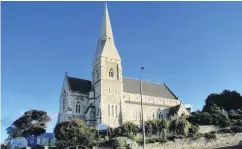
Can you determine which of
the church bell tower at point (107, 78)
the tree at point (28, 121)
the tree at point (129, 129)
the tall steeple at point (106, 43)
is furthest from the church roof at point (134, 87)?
the tree at point (129, 129)

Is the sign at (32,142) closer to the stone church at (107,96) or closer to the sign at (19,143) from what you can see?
the sign at (19,143)

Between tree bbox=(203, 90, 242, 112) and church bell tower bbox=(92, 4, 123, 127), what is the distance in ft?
78.0

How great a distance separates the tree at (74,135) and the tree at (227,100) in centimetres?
4065

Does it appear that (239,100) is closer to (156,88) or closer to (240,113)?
(240,113)

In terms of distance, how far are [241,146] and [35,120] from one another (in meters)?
63.9

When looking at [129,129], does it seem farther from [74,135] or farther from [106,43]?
[106,43]

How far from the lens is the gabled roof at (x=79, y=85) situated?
72.4m

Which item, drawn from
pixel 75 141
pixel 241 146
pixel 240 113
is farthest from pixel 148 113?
pixel 241 146

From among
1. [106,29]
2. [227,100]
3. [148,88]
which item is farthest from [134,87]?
[227,100]

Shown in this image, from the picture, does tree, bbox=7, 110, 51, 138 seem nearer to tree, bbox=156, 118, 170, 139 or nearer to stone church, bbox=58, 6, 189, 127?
stone church, bbox=58, 6, 189, 127

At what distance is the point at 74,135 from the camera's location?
46031 mm

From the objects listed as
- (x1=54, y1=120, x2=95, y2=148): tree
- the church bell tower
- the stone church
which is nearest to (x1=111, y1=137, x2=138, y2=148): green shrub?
(x1=54, y1=120, x2=95, y2=148): tree

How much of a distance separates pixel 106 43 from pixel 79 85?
12.2m

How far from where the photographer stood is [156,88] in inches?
3305
